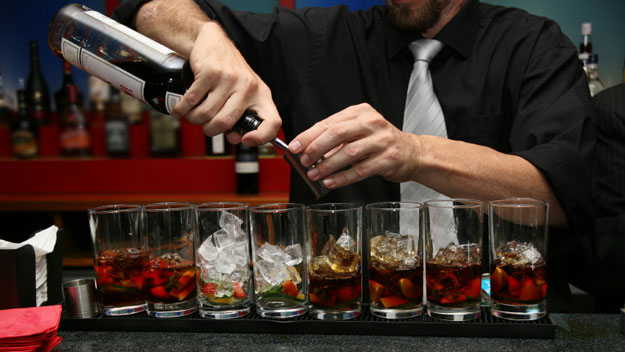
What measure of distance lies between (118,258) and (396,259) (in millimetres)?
494

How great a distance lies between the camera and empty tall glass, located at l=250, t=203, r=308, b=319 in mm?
936

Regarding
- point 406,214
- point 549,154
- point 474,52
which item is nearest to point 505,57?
point 474,52

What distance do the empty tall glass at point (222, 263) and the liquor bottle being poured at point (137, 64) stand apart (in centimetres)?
18

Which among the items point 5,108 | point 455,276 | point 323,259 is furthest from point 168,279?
point 5,108

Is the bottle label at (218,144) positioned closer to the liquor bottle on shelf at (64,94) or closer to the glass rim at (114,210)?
the liquor bottle on shelf at (64,94)

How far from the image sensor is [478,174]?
1.21m

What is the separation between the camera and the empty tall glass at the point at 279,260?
936 millimetres

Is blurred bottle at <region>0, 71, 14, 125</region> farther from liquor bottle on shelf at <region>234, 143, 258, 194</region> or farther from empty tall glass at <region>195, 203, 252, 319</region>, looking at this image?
empty tall glass at <region>195, 203, 252, 319</region>

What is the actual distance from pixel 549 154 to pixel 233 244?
2.46 ft

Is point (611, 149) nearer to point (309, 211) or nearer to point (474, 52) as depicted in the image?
point (474, 52)

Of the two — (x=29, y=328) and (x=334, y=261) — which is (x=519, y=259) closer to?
(x=334, y=261)

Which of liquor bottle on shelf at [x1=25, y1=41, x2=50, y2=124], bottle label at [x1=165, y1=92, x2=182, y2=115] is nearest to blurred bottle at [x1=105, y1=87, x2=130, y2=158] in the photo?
liquor bottle on shelf at [x1=25, y1=41, x2=50, y2=124]

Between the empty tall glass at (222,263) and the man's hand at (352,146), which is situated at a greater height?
the man's hand at (352,146)

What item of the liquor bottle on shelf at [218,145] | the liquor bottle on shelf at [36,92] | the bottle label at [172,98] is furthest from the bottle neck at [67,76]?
the bottle label at [172,98]
